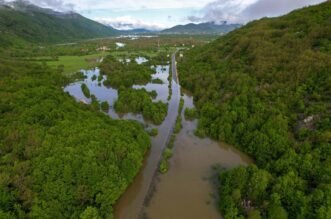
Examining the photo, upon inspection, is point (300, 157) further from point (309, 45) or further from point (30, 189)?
point (309, 45)

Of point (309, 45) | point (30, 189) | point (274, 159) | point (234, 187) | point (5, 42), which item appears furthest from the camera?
point (5, 42)

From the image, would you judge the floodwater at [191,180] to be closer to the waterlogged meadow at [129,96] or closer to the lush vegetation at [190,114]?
the lush vegetation at [190,114]

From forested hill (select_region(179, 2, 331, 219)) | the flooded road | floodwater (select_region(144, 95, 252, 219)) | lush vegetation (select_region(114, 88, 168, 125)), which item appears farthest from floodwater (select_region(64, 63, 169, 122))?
floodwater (select_region(144, 95, 252, 219))

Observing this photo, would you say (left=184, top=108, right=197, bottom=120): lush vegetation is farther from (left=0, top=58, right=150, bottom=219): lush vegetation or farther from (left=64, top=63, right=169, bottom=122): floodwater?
(left=0, top=58, right=150, bottom=219): lush vegetation

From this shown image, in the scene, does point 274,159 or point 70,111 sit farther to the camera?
point 70,111

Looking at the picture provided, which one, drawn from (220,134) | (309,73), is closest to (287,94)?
(309,73)

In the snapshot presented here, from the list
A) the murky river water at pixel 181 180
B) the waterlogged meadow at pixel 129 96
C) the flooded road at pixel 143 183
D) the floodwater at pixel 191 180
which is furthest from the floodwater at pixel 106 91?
the floodwater at pixel 191 180
